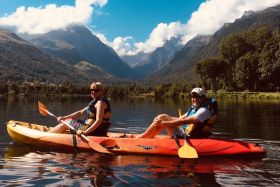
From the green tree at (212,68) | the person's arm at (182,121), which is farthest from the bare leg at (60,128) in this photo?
the green tree at (212,68)

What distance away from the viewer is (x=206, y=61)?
106 metres

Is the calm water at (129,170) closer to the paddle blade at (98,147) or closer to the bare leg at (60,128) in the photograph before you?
the paddle blade at (98,147)

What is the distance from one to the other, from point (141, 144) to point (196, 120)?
2.35m

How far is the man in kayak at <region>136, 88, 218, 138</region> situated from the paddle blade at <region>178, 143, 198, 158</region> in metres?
0.84

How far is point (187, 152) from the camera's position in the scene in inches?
528

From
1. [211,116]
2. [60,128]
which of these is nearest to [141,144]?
[211,116]

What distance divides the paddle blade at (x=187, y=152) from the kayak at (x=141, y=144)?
39 cm

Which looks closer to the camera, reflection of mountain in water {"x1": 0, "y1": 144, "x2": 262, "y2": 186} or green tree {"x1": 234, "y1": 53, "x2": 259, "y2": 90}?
reflection of mountain in water {"x1": 0, "y1": 144, "x2": 262, "y2": 186}

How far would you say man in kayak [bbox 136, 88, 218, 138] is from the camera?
1379 centimetres

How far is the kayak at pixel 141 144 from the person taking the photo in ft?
45.6

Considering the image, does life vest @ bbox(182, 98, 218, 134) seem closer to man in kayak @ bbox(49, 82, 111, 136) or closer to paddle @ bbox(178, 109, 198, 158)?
paddle @ bbox(178, 109, 198, 158)

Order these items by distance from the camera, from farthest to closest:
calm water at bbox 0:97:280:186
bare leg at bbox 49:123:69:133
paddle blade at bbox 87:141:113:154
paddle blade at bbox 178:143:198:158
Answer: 1. bare leg at bbox 49:123:69:133
2. paddle blade at bbox 87:141:113:154
3. paddle blade at bbox 178:143:198:158
4. calm water at bbox 0:97:280:186

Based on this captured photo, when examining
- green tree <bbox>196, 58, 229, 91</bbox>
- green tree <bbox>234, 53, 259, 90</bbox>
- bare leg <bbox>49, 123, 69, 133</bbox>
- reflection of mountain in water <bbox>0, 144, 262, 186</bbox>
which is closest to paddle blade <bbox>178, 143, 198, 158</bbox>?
reflection of mountain in water <bbox>0, 144, 262, 186</bbox>

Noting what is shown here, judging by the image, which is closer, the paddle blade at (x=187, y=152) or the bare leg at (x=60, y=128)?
the paddle blade at (x=187, y=152)
